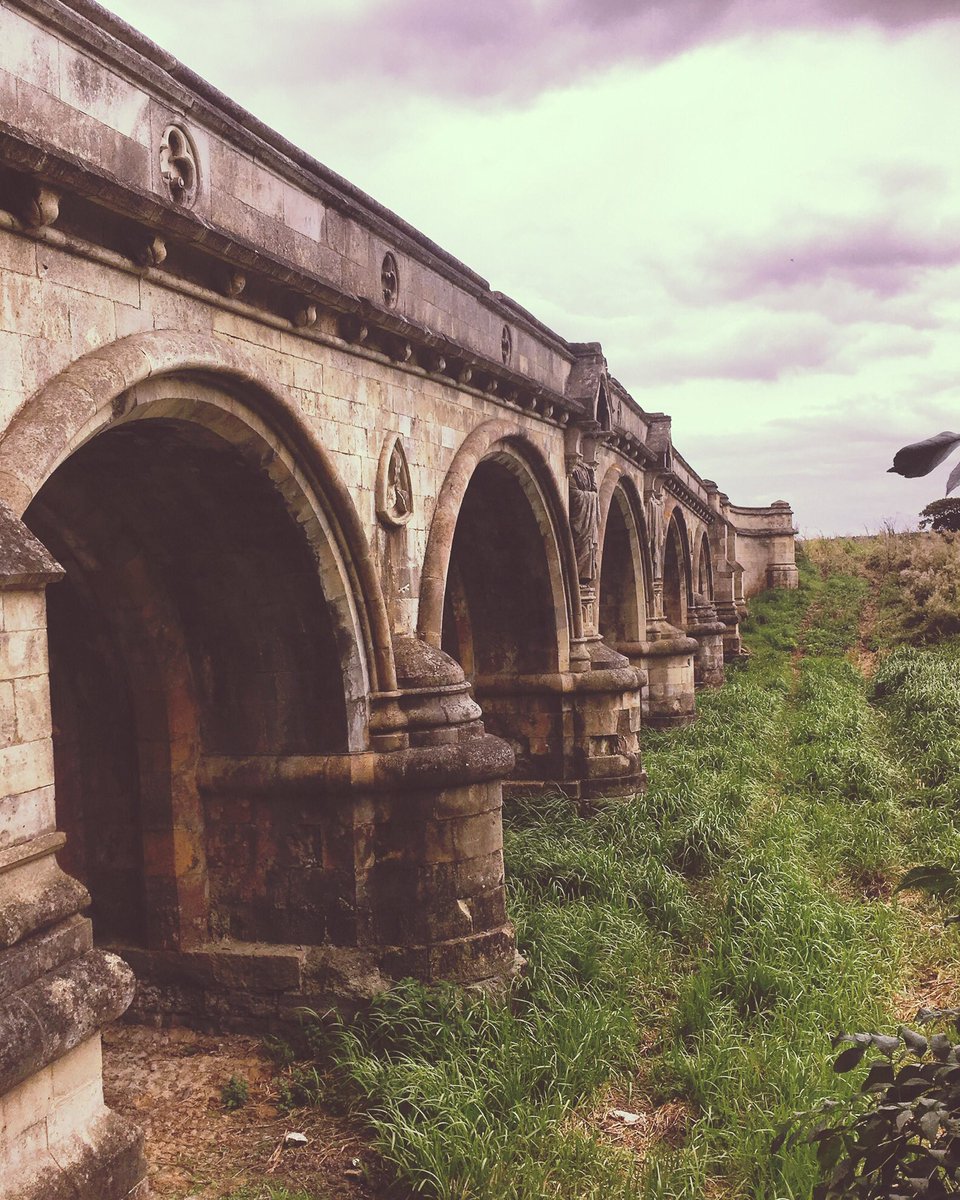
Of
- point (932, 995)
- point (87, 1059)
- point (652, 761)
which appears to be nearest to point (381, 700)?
point (87, 1059)

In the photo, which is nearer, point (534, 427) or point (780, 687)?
point (534, 427)

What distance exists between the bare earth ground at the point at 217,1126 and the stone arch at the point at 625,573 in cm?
946

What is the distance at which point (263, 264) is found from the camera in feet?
17.5

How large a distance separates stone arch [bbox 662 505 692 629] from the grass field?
9383 millimetres

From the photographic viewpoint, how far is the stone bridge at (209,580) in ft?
12.9

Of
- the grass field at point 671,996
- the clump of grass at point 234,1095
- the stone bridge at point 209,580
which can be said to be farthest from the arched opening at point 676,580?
the clump of grass at point 234,1095

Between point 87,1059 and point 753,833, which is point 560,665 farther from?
point 87,1059

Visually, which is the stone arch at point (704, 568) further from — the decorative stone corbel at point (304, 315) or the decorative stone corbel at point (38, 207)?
the decorative stone corbel at point (38, 207)

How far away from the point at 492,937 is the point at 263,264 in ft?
13.5

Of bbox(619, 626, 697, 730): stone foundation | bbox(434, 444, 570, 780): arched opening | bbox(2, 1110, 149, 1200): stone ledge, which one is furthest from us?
bbox(619, 626, 697, 730): stone foundation

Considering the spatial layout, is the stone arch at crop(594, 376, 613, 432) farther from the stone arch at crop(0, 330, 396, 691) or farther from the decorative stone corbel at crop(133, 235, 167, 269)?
the decorative stone corbel at crop(133, 235, 167, 269)

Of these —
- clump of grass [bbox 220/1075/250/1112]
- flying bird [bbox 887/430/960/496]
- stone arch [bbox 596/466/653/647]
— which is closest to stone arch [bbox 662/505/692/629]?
stone arch [bbox 596/466/653/647]

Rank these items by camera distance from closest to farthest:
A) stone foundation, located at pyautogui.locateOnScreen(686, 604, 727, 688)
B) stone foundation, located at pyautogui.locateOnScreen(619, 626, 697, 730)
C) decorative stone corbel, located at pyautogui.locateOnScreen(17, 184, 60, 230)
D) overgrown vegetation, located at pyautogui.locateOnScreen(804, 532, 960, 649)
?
decorative stone corbel, located at pyautogui.locateOnScreen(17, 184, 60, 230), stone foundation, located at pyautogui.locateOnScreen(619, 626, 697, 730), stone foundation, located at pyautogui.locateOnScreen(686, 604, 727, 688), overgrown vegetation, located at pyautogui.locateOnScreen(804, 532, 960, 649)

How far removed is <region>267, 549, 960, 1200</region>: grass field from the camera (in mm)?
4992
